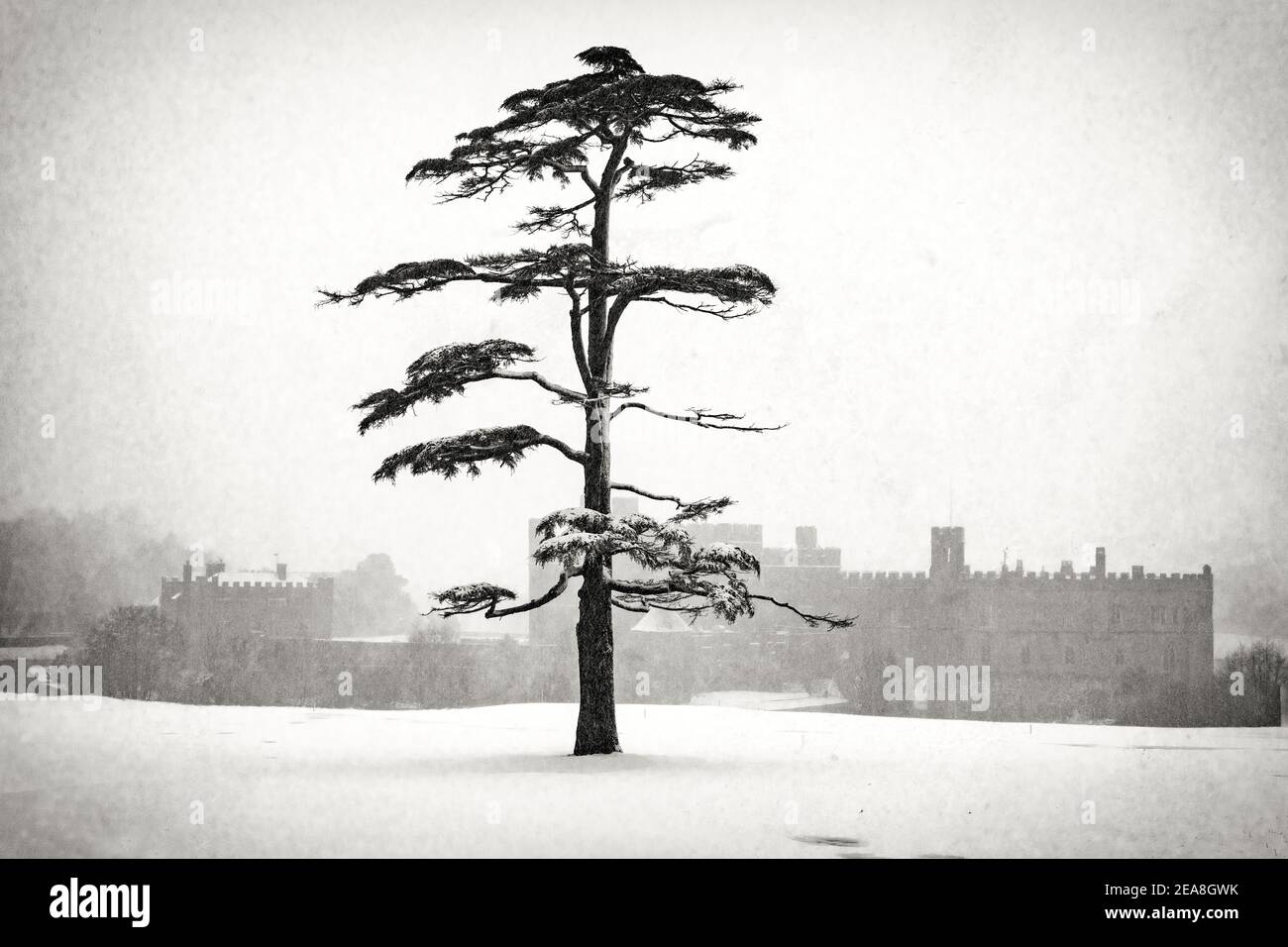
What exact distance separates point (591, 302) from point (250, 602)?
142 feet

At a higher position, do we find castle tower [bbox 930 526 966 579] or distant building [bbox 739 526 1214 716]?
castle tower [bbox 930 526 966 579]

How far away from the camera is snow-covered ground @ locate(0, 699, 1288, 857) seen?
8336mm

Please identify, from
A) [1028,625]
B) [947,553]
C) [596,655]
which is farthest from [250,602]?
[596,655]

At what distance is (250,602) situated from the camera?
51625 millimetres

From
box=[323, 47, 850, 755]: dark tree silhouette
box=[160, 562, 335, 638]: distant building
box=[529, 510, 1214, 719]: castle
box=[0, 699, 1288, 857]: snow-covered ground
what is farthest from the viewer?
box=[529, 510, 1214, 719]: castle

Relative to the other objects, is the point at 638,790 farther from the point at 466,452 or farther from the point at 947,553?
the point at 947,553

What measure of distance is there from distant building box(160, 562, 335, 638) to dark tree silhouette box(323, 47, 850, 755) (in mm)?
39656

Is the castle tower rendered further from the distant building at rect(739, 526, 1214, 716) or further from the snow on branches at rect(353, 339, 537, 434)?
the snow on branches at rect(353, 339, 537, 434)

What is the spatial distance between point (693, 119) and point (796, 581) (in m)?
48.7

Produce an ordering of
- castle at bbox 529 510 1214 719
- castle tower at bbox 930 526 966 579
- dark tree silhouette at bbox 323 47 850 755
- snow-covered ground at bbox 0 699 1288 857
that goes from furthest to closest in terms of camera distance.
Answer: castle tower at bbox 930 526 966 579, castle at bbox 529 510 1214 719, dark tree silhouette at bbox 323 47 850 755, snow-covered ground at bbox 0 699 1288 857

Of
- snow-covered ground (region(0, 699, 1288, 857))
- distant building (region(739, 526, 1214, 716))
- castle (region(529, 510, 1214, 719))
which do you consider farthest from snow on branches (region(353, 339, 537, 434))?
distant building (region(739, 526, 1214, 716))

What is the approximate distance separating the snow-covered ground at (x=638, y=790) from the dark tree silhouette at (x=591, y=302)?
1467mm

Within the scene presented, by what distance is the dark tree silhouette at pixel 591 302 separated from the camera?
11.1 m
